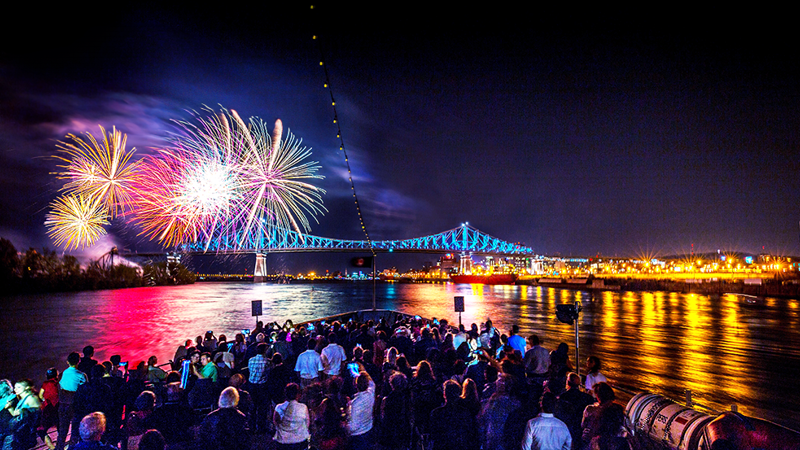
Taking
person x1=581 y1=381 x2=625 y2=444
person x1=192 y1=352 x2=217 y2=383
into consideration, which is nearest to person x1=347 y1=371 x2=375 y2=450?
person x1=581 y1=381 x2=625 y2=444

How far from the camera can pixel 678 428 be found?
422 cm

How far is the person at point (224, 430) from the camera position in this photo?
156 inches

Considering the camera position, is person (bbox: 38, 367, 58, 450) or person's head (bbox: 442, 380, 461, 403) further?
person (bbox: 38, 367, 58, 450)

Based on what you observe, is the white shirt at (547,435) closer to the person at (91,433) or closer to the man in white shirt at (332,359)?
the person at (91,433)

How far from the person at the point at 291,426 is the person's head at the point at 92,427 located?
1.51m

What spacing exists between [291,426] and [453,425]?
167 centimetres

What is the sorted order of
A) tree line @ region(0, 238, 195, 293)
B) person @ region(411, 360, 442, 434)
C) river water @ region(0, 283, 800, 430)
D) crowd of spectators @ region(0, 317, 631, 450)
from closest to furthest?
crowd of spectators @ region(0, 317, 631, 450) < person @ region(411, 360, 442, 434) < river water @ region(0, 283, 800, 430) < tree line @ region(0, 238, 195, 293)

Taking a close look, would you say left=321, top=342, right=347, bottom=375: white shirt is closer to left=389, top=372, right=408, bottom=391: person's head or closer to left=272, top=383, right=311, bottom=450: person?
left=389, top=372, right=408, bottom=391: person's head

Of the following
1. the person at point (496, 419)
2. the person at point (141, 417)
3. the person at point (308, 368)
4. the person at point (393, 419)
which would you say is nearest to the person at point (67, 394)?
the person at point (141, 417)

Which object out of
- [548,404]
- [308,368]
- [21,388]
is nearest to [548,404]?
[548,404]

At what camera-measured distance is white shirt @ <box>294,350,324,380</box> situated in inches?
256

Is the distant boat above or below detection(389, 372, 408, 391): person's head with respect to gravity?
below

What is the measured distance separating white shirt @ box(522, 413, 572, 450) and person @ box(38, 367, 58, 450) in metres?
6.35

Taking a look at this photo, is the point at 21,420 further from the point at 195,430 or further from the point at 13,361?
the point at 13,361
